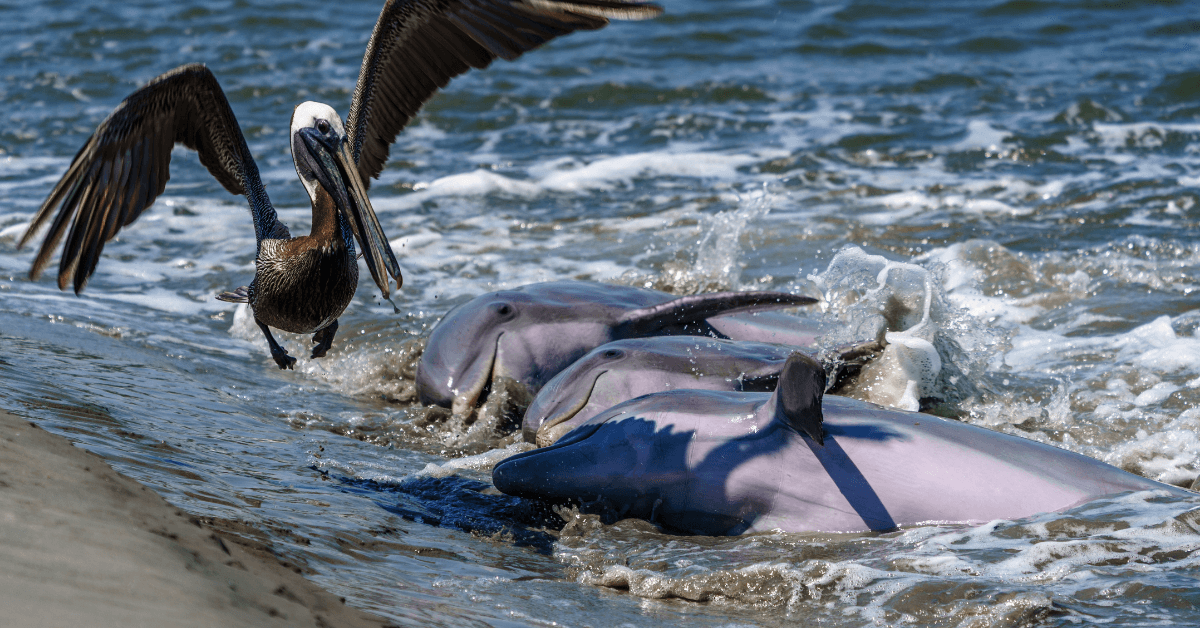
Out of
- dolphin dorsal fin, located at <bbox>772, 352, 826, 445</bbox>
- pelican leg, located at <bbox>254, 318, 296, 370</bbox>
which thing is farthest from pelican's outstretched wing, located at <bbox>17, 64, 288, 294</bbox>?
dolphin dorsal fin, located at <bbox>772, 352, 826, 445</bbox>

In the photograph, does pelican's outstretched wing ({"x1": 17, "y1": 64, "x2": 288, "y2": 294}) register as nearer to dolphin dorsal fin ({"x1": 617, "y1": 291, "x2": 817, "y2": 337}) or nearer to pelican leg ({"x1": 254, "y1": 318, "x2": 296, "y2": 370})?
pelican leg ({"x1": 254, "y1": 318, "x2": 296, "y2": 370})

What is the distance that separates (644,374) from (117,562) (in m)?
2.56

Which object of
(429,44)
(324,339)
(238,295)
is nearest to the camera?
(429,44)

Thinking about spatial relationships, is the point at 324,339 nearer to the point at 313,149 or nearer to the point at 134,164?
the point at 134,164

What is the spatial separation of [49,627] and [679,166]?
888cm

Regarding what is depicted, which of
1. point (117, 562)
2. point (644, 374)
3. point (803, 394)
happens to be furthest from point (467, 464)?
point (117, 562)

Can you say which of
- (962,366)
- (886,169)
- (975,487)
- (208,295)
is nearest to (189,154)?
(208,295)

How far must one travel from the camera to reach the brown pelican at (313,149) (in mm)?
4082

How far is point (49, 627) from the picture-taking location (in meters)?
1.91

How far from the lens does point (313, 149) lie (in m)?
4.07

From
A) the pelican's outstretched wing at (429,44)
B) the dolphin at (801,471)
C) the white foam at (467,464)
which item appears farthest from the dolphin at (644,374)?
the pelican's outstretched wing at (429,44)

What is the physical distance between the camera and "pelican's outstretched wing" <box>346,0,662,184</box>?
14.2 feet

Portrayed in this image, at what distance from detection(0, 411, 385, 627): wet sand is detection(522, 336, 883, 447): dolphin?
5.96 feet

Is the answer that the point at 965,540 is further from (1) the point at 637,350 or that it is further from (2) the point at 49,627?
(2) the point at 49,627
